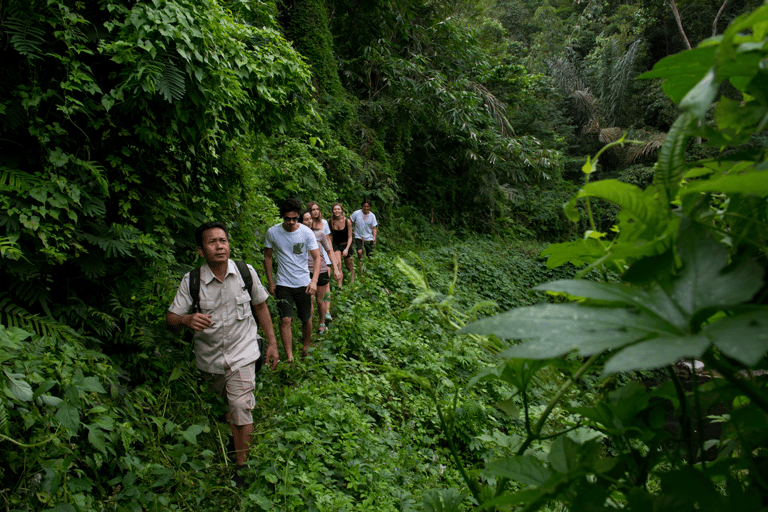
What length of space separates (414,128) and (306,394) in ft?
36.7

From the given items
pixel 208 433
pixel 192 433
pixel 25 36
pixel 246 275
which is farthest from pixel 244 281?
pixel 25 36

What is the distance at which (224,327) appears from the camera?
3.56 metres

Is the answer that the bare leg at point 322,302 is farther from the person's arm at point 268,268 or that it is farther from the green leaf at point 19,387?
the green leaf at point 19,387

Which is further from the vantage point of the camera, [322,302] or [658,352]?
[322,302]

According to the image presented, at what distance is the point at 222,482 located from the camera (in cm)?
339

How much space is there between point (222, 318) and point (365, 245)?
6.49 meters

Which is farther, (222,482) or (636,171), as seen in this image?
(636,171)

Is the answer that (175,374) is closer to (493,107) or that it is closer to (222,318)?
(222,318)

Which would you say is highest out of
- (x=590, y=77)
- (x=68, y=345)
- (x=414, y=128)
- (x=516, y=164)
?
(x=590, y=77)

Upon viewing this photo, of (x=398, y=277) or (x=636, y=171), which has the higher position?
(x=636, y=171)

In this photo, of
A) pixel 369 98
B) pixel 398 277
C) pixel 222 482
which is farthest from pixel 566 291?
pixel 369 98

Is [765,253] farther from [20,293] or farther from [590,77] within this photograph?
[590,77]

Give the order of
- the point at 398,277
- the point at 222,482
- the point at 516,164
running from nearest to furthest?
1. the point at 222,482
2. the point at 398,277
3. the point at 516,164

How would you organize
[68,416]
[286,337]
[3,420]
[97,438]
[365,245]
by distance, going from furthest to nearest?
[365,245]
[286,337]
[97,438]
[68,416]
[3,420]
